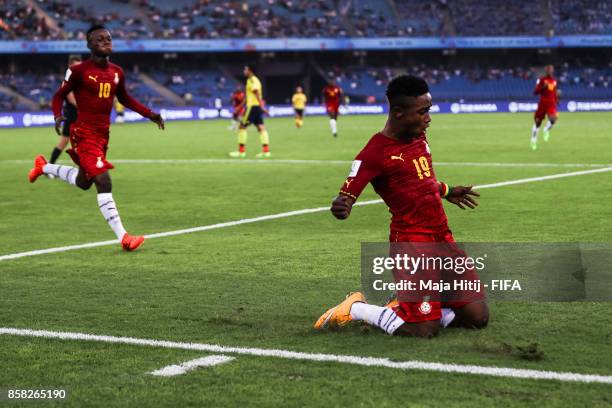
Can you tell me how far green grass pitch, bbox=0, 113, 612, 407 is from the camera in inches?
193

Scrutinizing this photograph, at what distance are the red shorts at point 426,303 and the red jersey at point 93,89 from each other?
5.42 meters

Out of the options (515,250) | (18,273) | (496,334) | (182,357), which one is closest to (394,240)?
(496,334)

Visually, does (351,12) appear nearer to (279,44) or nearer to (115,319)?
(279,44)

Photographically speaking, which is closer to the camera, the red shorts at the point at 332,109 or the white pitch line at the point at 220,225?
the white pitch line at the point at 220,225

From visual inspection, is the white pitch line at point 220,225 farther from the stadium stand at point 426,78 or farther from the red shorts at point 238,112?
the stadium stand at point 426,78

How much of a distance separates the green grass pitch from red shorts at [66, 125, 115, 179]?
809mm

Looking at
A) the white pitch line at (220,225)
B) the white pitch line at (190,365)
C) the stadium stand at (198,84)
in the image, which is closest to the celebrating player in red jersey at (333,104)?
the white pitch line at (220,225)

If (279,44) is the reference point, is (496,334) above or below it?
above

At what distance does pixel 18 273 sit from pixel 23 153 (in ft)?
65.6

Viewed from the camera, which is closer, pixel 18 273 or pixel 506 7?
pixel 18 273

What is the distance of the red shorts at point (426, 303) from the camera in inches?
236

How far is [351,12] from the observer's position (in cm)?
7581

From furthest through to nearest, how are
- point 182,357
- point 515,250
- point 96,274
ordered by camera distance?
1. point 515,250
2. point 96,274
3. point 182,357

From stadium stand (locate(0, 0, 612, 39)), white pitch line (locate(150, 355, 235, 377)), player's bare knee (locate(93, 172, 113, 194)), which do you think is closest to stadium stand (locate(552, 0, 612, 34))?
stadium stand (locate(0, 0, 612, 39))
